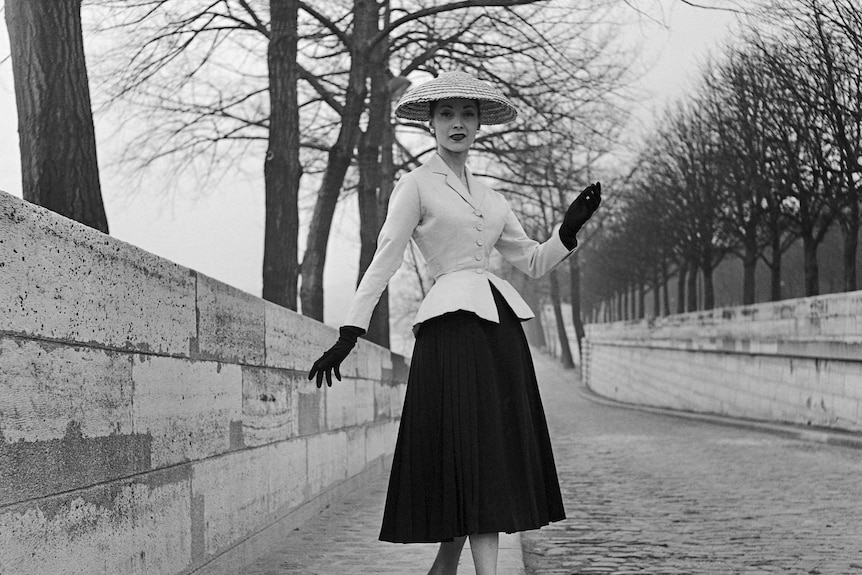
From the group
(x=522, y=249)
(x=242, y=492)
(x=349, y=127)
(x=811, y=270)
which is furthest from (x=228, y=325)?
(x=811, y=270)

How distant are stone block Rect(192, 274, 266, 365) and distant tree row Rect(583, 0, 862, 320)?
812 cm

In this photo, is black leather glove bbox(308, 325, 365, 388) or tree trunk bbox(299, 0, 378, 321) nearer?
black leather glove bbox(308, 325, 365, 388)

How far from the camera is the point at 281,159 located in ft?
41.8

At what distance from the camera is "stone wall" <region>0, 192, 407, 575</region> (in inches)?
130

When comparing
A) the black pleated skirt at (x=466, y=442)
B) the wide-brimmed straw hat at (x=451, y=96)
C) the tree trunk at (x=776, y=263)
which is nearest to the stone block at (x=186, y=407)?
the black pleated skirt at (x=466, y=442)

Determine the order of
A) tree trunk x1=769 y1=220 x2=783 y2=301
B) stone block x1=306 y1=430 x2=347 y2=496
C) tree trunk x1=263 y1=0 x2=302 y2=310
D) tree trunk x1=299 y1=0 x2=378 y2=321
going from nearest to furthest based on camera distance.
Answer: stone block x1=306 y1=430 x2=347 y2=496 < tree trunk x1=263 y1=0 x2=302 y2=310 < tree trunk x1=299 y1=0 x2=378 y2=321 < tree trunk x1=769 y1=220 x2=783 y2=301

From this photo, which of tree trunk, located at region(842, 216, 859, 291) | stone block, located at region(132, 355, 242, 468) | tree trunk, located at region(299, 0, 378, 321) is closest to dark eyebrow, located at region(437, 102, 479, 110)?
stone block, located at region(132, 355, 242, 468)

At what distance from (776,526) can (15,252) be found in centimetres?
617

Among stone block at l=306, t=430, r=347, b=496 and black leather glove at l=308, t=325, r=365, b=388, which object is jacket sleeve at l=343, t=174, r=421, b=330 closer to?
black leather glove at l=308, t=325, r=365, b=388

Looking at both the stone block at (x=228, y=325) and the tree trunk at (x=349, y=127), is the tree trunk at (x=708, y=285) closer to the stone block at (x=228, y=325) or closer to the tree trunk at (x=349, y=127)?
the tree trunk at (x=349, y=127)

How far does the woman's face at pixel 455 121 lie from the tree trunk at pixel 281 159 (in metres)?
7.94

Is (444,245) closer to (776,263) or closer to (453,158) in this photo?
(453,158)

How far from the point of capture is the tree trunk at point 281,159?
12.7 meters

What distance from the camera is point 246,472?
597cm
